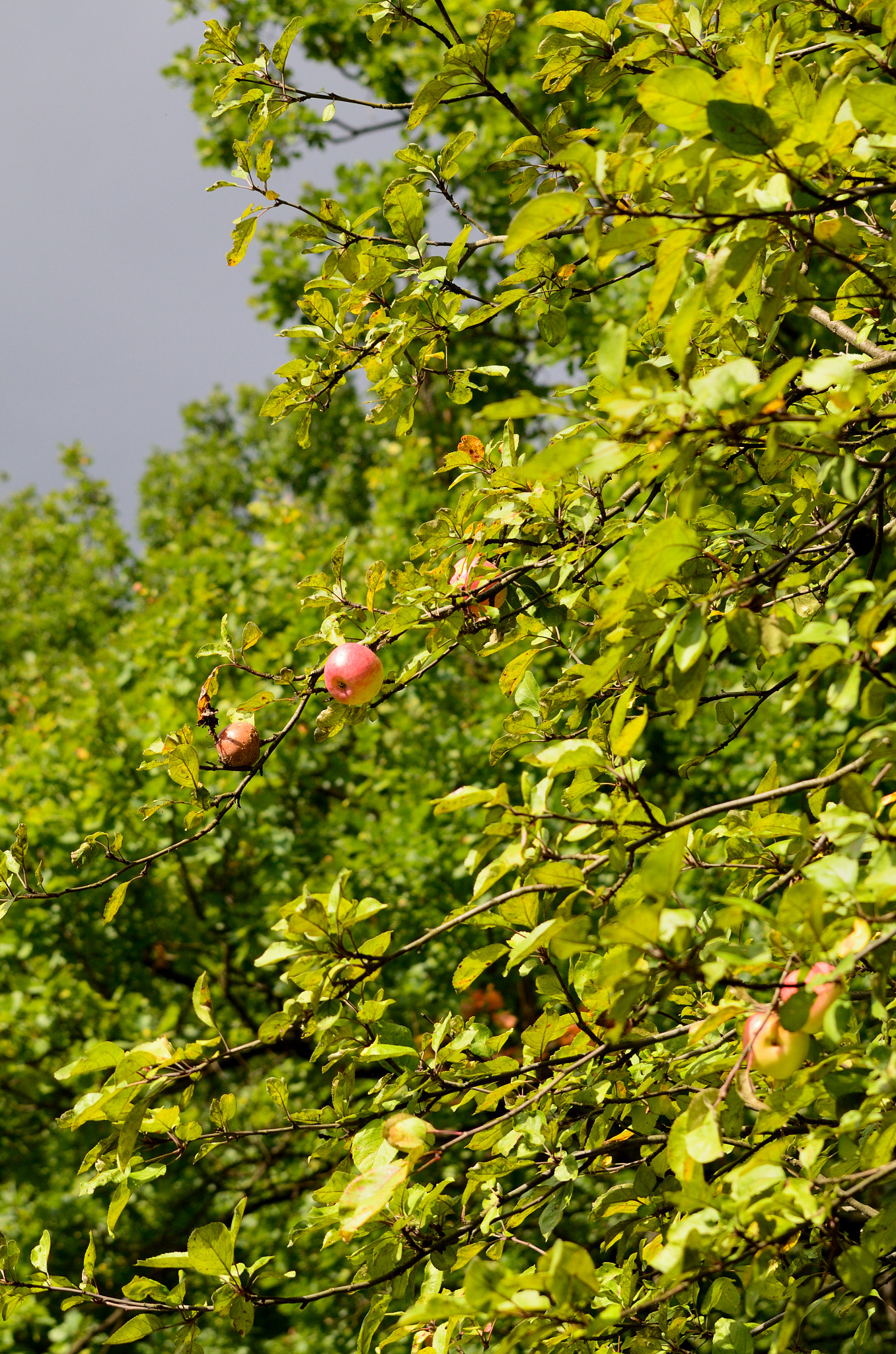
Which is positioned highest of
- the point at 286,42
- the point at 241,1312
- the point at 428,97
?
the point at 286,42

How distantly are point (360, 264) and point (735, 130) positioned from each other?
0.94 meters

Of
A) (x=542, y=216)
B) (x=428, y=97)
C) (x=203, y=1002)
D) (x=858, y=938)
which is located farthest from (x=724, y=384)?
(x=203, y=1002)

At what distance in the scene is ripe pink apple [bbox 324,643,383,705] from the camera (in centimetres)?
183

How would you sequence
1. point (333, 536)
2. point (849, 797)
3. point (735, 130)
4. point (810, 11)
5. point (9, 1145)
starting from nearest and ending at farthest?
point (735, 130), point (849, 797), point (810, 11), point (9, 1145), point (333, 536)

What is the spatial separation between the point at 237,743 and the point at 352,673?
0.99ft

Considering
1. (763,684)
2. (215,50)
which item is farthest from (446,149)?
(763,684)

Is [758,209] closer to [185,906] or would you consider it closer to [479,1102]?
[479,1102]

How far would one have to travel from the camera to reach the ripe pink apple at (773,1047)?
122 centimetres

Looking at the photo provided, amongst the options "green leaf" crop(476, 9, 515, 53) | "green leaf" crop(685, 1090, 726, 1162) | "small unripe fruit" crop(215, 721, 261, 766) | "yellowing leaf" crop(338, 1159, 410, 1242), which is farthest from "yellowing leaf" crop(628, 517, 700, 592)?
"green leaf" crop(476, 9, 515, 53)

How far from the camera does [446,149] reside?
1819 mm

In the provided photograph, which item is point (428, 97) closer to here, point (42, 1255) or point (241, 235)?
point (241, 235)

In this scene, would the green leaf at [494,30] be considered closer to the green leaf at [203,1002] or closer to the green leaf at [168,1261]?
the green leaf at [203,1002]

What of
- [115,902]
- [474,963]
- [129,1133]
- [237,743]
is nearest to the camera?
[129,1133]

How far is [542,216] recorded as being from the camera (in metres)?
1.13
